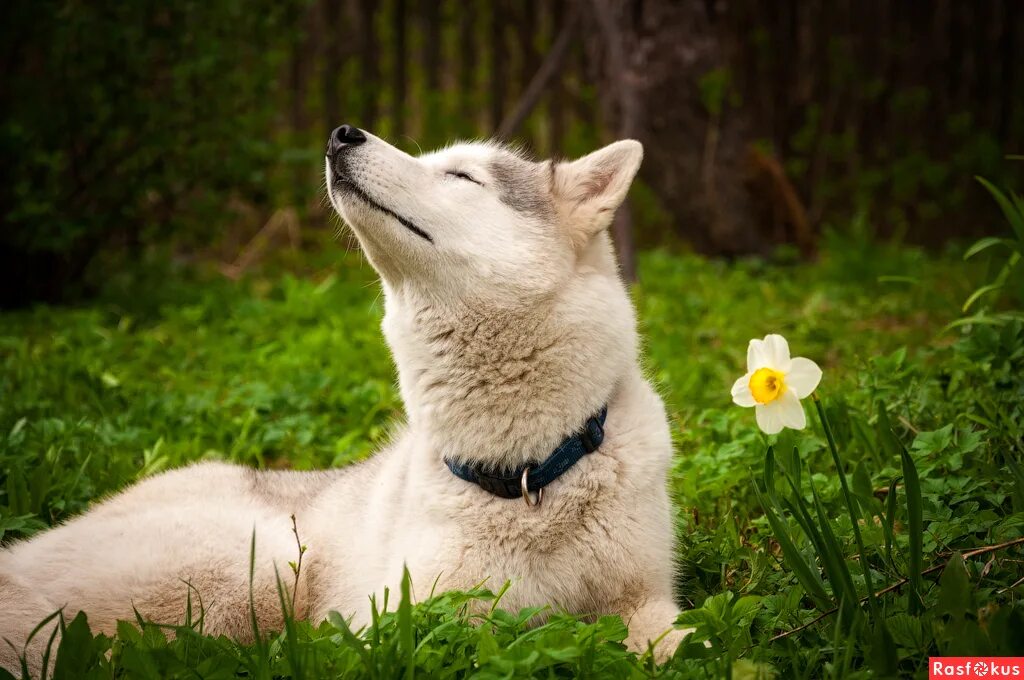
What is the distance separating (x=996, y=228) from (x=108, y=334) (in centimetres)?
876

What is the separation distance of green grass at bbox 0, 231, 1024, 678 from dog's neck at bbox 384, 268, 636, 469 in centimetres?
→ 45

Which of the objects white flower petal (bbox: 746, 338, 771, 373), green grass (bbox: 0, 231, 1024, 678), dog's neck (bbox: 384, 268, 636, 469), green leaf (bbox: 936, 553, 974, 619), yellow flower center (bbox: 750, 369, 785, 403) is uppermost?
white flower petal (bbox: 746, 338, 771, 373)

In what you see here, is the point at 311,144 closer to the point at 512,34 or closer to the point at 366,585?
the point at 512,34

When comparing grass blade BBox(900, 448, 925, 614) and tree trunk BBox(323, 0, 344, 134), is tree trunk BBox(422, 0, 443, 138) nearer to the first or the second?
tree trunk BBox(323, 0, 344, 134)

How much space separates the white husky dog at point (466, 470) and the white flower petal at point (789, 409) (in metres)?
0.59

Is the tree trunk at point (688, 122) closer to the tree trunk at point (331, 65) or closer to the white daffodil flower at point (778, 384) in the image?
the tree trunk at point (331, 65)

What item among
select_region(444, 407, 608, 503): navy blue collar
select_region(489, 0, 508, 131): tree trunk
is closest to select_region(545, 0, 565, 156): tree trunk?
select_region(489, 0, 508, 131): tree trunk

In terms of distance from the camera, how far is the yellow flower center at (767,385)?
1.84 metres

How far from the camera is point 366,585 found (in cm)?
250

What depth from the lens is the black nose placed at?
2568 mm

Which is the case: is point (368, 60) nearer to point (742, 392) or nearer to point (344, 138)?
point (344, 138)

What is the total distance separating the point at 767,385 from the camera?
1848 millimetres

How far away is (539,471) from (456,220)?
749 millimetres

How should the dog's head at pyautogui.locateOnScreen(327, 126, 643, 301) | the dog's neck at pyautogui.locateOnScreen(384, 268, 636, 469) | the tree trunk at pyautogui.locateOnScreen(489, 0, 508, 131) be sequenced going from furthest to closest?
the tree trunk at pyautogui.locateOnScreen(489, 0, 508, 131) → the dog's head at pyautogui.locateOnScreen(327, 126, 643, 301) → the dog's neck at pyautogui.locateOnScreen(384, 268, 636, 469)
